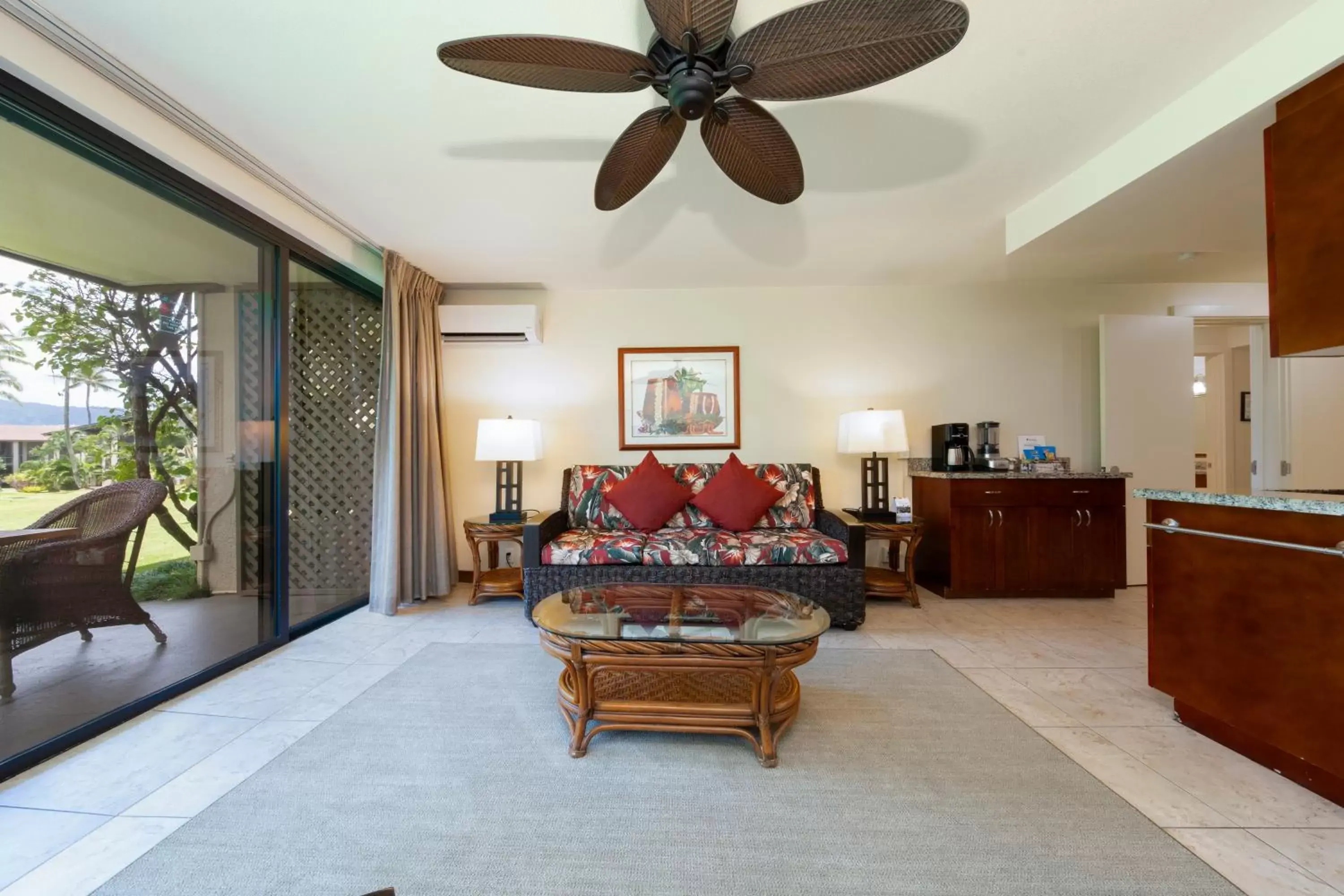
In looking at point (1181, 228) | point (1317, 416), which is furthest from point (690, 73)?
point (1317, 416)

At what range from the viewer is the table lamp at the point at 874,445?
329 cm

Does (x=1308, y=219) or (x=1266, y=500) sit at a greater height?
(x=1308, y=219)

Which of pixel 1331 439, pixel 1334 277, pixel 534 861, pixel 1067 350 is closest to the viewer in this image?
pixel 534 861

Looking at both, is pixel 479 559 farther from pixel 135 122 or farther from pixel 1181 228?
pixel 1181 228

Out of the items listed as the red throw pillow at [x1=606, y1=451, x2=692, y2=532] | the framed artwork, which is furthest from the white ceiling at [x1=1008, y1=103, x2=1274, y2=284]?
the red throw pillow at [x1=606, y1=451, x2=692, y2=532]

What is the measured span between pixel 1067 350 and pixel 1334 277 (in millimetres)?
2541

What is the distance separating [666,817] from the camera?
1.33 m

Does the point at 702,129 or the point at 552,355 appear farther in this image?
the point at 552,355

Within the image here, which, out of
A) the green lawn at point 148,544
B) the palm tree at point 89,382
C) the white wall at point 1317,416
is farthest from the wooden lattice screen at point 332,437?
the white wall at point 1317,416

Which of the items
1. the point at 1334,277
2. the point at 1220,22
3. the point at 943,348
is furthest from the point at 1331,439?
the point at 1220,22

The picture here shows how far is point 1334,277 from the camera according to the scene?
1441mm

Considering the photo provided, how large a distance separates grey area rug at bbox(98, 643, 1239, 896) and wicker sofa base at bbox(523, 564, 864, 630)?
2.77 feet

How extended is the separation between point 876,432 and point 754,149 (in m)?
2.21

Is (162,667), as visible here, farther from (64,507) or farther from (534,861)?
(534,861)
